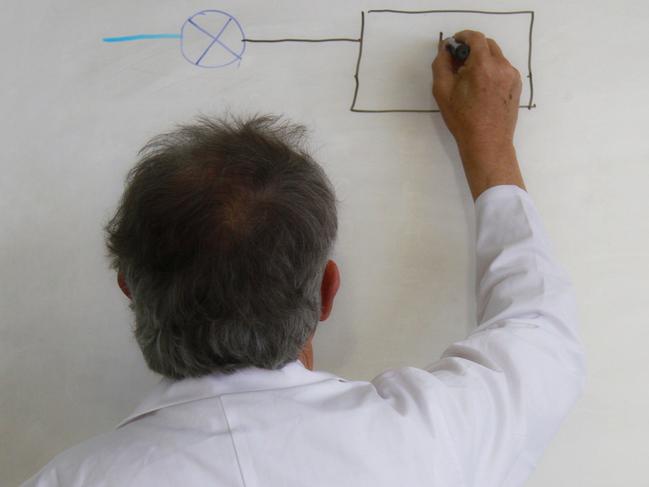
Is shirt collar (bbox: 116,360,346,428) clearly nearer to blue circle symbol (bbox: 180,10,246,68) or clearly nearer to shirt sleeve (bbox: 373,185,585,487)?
shirt sleeve (bbox: 373,185,585,487)

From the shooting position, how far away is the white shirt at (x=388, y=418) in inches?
22.1

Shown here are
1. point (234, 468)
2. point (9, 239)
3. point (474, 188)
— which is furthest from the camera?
point (9, 239)

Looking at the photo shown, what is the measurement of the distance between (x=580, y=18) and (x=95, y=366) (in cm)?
84

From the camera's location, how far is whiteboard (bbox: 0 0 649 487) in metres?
0.83

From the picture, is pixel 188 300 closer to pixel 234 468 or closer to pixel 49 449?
pixel 234 468

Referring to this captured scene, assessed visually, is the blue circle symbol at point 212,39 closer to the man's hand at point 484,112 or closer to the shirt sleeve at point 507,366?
the man's hand at point 484,112

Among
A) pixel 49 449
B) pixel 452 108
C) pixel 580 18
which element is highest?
pixel 580 18

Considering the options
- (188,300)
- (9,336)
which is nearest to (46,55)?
(9,336)

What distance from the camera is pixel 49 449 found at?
0.92m

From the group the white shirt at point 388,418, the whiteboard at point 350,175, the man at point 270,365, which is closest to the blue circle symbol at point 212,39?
the whiteboard at point 350,175

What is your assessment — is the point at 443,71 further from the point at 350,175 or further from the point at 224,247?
the point at 224,247

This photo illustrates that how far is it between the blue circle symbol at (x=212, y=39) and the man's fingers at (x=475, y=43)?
301 mm

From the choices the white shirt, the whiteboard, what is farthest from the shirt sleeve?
the whiteboard

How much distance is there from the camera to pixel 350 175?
850 mm
